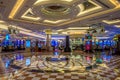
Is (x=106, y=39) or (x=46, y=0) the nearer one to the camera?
(x=46, y=0)

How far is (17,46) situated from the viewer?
27.1m

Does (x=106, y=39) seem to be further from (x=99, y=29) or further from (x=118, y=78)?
(x=118, y=78)

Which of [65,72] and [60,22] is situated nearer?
[65,72]

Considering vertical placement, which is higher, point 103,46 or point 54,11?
point 54,11

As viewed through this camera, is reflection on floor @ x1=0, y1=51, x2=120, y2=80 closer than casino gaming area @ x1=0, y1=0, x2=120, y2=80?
Yes

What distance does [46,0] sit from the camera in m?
6.61

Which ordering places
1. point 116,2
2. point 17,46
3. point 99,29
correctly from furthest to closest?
point 17,46 < point 99,29 < point 116,2

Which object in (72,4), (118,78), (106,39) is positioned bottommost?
(118,78)

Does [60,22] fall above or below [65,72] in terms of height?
above

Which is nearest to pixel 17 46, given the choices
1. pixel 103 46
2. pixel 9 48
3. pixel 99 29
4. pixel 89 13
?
pixel 9 48

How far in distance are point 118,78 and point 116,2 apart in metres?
3.56

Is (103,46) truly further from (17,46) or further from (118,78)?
(118,78)

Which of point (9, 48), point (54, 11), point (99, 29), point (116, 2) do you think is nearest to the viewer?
point (116, 2)

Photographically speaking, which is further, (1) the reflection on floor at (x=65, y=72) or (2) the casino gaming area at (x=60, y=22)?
(2) the casino gaming area at (x=60, y=22)
